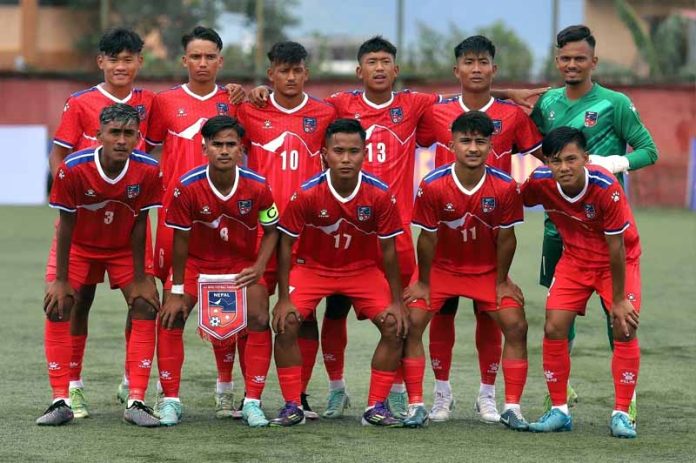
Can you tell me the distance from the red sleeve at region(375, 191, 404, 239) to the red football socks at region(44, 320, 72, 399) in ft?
5.77


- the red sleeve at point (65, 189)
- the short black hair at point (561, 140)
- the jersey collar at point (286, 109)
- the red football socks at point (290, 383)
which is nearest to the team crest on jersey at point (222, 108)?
the jersey collar at point (286, 109)

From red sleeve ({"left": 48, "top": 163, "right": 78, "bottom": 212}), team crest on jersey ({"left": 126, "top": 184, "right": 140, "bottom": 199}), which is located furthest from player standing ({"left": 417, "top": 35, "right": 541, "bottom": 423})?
red sleeve ({"left": 48, "top": 163, "right": 78, "bottom": 212})

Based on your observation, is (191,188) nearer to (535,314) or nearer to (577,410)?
(577,410)

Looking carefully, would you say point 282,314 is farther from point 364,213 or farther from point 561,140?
point 561,140

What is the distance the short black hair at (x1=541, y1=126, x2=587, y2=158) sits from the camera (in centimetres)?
651

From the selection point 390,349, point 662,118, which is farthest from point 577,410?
point 662,118

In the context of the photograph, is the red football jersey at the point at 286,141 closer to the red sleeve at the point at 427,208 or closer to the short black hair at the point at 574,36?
the red sleeve at the point at 427,208

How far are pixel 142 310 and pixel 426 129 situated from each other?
6.40 feet

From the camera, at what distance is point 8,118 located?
89.7 ft

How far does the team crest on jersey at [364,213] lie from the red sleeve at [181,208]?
89 cm

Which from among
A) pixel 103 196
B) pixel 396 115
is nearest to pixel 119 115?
pixel 103 196

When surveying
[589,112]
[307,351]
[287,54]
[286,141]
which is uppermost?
[287,54]

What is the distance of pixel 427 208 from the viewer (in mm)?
6770

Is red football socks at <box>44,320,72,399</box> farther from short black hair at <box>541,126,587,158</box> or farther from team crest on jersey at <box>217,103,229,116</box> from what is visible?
short black hair at <box>541,126,587,158</box>
